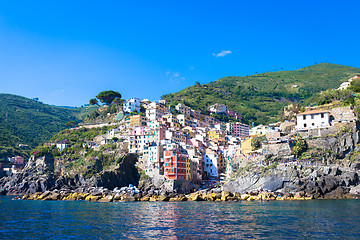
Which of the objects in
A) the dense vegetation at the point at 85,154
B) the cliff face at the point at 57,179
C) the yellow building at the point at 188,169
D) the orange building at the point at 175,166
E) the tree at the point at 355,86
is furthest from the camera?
the dense vegetation at the point at 85,154

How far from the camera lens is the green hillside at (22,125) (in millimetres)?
124375

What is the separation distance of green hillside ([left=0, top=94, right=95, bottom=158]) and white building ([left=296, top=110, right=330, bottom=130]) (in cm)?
9871

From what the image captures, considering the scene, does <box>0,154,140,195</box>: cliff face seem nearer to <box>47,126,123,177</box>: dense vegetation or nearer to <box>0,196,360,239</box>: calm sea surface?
<box>47,126,123,177</box>: dense vegetation

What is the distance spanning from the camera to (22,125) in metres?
152

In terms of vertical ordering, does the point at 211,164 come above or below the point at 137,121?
below

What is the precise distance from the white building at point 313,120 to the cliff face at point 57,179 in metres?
40.8

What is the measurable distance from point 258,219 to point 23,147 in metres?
117

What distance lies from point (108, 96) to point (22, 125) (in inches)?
1962

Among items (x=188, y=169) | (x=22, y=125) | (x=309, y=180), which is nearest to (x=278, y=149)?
(x=309, y=180)

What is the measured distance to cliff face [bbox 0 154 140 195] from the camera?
3100 inches

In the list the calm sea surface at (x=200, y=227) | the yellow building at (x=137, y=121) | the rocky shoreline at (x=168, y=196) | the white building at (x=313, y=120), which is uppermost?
the yellow building at (x=137, y=121)

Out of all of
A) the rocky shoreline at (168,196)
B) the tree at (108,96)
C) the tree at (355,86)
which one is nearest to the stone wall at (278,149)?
the rocky shoreline at (168,196)

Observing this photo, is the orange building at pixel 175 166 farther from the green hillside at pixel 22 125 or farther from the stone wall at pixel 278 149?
the green hillside at pixel 22 125

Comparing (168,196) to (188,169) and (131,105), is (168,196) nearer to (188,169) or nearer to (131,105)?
(188,169)
